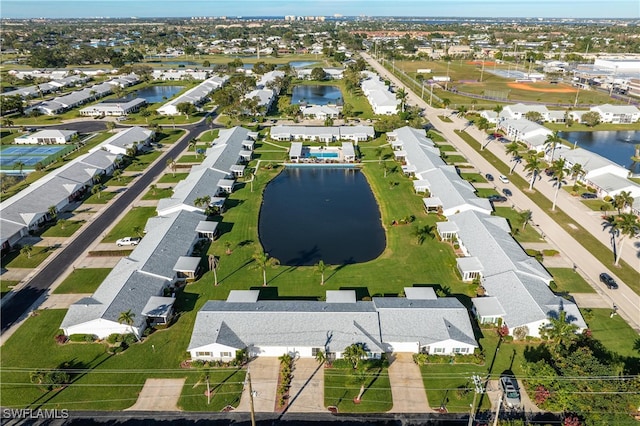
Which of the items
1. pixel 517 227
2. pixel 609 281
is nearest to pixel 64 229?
pixel 517 227

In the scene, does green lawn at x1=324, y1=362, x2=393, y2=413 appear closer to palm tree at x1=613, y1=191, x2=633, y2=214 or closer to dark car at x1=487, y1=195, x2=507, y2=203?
dark car at x1=487, y1=195, x2=507, y2=203

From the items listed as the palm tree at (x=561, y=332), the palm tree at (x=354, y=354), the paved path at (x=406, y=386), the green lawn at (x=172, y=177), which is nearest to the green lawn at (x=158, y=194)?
the green lawn at (x=172, y=177)

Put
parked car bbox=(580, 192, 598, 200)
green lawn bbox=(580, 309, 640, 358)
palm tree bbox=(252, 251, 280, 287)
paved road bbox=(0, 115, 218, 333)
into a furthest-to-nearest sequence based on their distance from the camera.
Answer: parked car bbox=(580, 192, 598, 200) → palm tree bbox=(252, 251, 280, 287) → paved road bbox=(0, 115, 218, 333) → green lawn bbox=(580, 309, 640, 358)

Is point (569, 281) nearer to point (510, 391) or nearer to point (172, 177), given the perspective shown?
point (510, 391)

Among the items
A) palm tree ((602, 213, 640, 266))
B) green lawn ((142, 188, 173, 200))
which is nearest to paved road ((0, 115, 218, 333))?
green lawn ((142, 188, 173, 200))

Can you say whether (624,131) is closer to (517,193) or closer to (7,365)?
(517,193)

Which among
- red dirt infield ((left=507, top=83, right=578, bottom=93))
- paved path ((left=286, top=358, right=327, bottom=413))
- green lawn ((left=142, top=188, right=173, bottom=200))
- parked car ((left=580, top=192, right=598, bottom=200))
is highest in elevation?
red dirt infield ((left=507, top=83, right=578, bottom=93))

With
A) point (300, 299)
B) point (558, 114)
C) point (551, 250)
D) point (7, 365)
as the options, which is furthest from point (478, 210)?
point (558, 114)
